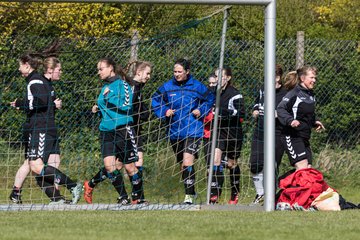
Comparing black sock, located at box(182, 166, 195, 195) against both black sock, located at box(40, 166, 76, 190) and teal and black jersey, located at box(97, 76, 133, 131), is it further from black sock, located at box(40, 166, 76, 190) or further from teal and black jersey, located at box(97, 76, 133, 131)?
black sock, located at box(40, 166, 76, 190)

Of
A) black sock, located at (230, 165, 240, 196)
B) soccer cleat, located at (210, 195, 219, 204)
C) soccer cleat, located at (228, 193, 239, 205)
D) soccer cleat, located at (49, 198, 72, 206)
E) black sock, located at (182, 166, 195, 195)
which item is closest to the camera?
soccer cleat, located at (49, 198, 72, 206)

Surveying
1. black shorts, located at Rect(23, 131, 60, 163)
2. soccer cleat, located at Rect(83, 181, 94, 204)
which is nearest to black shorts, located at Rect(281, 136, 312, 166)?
soccer cleat, located at Rect(83, 181, 94, 204)

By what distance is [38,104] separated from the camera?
1348 centimetres

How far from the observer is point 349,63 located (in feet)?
58.0

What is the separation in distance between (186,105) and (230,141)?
0.86 metres

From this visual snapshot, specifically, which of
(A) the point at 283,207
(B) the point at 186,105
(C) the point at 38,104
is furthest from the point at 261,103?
(C) the point at 38,104

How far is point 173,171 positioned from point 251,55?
2.00 metres

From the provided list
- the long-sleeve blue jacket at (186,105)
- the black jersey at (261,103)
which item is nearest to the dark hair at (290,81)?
the black jersey at (261,103)

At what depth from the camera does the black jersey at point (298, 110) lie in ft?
44.8

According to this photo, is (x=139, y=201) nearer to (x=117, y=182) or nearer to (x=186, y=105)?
(x=117, y=182)

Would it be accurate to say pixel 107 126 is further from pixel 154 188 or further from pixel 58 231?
pixel 58 231

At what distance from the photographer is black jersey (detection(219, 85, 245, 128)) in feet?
47.8

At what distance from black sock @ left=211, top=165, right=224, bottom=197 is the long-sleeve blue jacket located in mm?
572

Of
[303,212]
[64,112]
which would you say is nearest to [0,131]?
[64,112]
